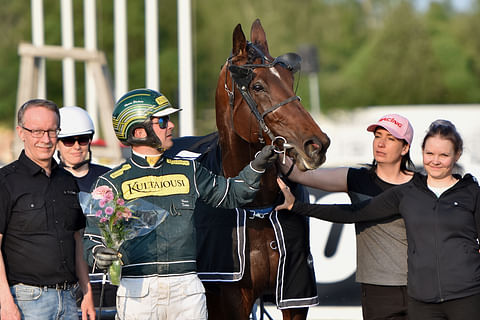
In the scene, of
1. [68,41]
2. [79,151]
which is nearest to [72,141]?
[79,151]

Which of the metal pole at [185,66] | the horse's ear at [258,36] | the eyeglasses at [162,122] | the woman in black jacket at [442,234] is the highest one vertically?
the metal pole at [185,66]

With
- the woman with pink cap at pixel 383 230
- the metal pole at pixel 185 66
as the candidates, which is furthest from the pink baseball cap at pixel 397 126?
the metal pole at pixel 185 66

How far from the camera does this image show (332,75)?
42250 millimetres

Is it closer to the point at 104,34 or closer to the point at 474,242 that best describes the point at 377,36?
the point at 104,34

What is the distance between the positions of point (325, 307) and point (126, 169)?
3697 millimetres

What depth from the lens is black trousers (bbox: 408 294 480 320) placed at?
12.7 ft

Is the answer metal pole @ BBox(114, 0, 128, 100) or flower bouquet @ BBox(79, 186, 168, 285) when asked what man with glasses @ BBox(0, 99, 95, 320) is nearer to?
flower bouquet @ BBox(79, 186, 168, 285)

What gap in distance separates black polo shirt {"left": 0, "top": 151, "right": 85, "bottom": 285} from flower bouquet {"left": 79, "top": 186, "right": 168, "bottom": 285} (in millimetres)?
256

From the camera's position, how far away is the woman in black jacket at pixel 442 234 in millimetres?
3895

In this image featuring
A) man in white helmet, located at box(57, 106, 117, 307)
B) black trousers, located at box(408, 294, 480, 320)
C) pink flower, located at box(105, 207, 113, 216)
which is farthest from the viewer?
man in white helmet, located at box(57, 106, 117, 307)

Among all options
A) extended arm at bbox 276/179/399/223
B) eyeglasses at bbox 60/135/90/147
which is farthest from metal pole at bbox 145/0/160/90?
extended arm at bbox 276/179/399/223

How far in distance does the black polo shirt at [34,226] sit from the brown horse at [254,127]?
2.99 feet

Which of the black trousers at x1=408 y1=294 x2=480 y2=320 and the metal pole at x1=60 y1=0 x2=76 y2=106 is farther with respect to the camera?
the metal pole at x1=60 y1=0 x2=76 y2=106

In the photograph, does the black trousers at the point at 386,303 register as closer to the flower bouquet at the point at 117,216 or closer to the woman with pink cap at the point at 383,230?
the woman with pink cap at the point at 383,230
